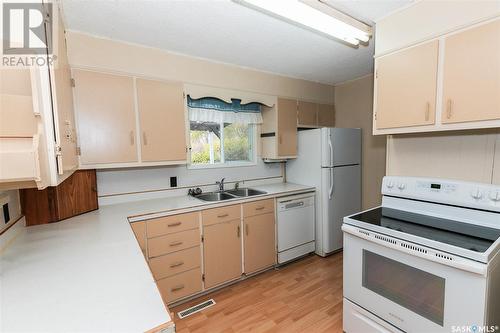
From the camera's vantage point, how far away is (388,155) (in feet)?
6.82

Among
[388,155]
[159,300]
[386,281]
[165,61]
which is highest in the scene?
[165,61]

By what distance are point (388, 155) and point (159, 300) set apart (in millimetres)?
2098

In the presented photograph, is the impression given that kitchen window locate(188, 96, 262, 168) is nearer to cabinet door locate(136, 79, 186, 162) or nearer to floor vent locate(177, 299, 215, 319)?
cabinet door locate(136, 79, 186, 162)

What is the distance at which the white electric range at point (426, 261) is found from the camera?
1150 mm

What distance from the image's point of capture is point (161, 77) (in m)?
2.30

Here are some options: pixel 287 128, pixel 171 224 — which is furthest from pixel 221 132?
pixel 171 224

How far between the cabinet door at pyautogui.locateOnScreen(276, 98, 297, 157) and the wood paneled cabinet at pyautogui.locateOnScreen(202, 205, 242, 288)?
1.15 metres

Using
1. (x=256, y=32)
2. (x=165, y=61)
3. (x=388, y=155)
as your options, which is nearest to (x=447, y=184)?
(x=388, y=155)

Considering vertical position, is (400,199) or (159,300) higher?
(400,199)

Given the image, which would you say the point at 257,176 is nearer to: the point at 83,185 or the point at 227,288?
the point at 227,288

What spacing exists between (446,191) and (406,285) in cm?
71

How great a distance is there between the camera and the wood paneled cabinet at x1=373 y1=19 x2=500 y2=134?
1.37 meters

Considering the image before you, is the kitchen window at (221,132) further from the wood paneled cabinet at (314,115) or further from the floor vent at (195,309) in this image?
the floor vent at (195,309)

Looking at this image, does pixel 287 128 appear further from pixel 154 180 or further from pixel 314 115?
pixel 154 180
